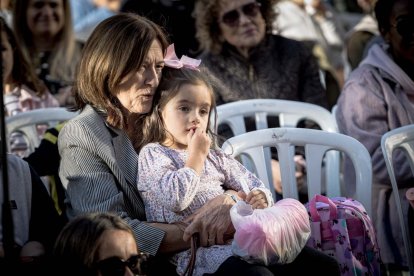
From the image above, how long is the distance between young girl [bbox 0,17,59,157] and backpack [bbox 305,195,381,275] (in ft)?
7.36

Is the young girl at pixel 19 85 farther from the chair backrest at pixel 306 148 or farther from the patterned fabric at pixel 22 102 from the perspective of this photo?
the chair backrest at pixel 306 148

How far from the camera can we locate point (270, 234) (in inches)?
151

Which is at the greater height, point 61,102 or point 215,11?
point 215,11

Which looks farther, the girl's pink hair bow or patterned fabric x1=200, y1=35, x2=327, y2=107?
patterned fabric x1=200, y1=35, x2=327, y2=107

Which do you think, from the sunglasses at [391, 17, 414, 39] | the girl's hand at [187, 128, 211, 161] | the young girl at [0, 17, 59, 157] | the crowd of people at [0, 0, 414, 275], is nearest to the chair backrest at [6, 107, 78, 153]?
the crowd of people at [0, 0, 414, 275]

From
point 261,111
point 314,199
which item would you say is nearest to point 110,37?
point 314,199

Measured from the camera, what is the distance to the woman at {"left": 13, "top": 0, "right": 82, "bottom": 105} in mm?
6551

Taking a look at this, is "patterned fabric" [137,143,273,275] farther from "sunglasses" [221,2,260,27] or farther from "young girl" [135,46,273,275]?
"sunglasses" [221,2,260,27]

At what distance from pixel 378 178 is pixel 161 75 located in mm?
1528

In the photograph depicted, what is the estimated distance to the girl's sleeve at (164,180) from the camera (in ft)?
13.1

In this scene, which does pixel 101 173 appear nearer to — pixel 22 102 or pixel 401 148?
pixel 401 148

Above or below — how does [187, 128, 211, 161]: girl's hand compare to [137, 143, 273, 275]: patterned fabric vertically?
above

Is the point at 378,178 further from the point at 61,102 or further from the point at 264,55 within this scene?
the point at 61,102

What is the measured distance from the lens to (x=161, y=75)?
4.44m
